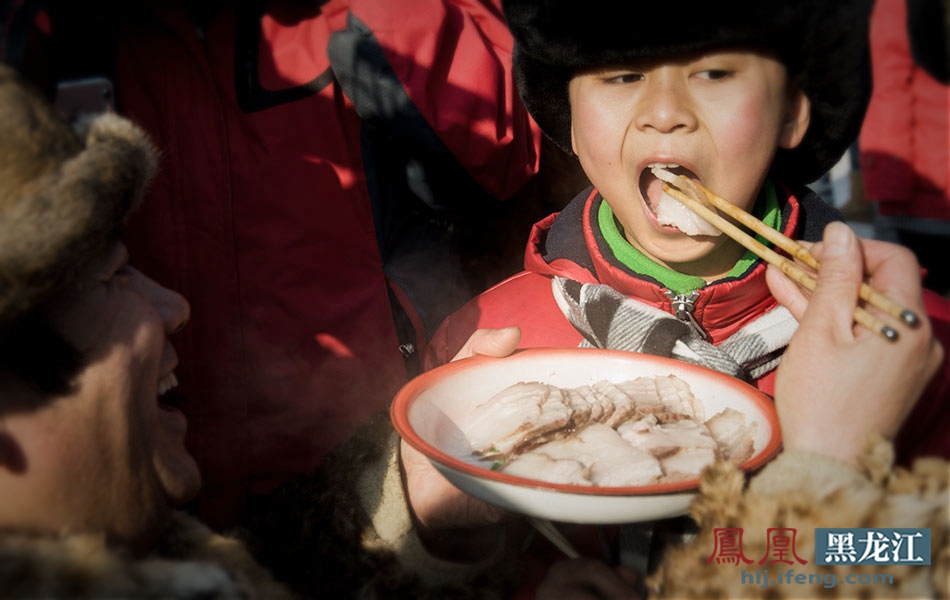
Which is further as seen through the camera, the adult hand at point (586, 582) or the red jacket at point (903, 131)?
the red jacket at point (903, 131)

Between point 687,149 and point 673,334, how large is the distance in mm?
530

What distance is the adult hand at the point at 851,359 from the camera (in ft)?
4.53

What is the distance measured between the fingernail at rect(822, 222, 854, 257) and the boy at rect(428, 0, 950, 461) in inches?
18.8

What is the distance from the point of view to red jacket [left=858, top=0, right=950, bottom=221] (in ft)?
11.8

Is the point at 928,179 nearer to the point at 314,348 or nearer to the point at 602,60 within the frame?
the point at 602,60

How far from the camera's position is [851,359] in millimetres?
1396

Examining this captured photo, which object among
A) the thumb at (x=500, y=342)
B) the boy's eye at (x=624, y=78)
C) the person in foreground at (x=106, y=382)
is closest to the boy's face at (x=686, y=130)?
the boy's eye at (x=624, y=78)

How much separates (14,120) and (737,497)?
4.68 ft

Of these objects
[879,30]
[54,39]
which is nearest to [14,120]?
[54,39]

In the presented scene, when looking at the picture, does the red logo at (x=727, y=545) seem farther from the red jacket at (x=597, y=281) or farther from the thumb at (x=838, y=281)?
the red jacket at (x=597, y=281)

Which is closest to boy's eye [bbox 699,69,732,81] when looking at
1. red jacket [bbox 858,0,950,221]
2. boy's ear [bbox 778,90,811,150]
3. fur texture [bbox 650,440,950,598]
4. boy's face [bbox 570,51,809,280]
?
boy's face [bbox 570,51,809,280]

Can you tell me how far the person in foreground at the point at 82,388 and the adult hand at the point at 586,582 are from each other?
2.25ft

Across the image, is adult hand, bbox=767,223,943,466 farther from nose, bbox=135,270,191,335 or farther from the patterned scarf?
nose, bbox=135,270,191,335

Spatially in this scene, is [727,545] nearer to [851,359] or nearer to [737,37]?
[851,359]
